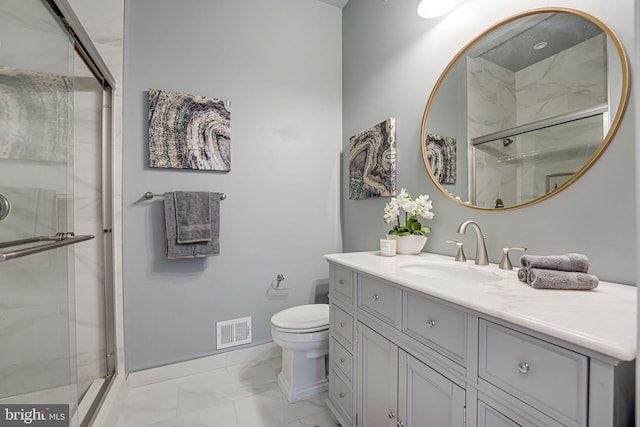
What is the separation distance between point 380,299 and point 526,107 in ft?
3.24

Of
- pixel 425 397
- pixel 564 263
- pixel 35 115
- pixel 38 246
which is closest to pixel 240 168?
pixel 35 115

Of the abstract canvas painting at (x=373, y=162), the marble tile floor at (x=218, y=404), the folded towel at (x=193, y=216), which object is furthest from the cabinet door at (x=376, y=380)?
the folded towel at (x=193, y=216)

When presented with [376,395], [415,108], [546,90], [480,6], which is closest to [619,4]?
[546,90]

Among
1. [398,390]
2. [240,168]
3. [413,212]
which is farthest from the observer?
[240,168]

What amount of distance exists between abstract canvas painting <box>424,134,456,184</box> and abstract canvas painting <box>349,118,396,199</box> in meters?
0.28

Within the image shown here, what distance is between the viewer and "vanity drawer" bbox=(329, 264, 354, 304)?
129 cm

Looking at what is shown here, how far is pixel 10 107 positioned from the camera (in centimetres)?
101

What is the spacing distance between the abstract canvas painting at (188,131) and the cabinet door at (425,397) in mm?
1636

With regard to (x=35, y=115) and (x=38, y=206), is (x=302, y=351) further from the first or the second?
(x=35, y=115)

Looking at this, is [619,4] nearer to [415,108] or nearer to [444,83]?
[444,83]

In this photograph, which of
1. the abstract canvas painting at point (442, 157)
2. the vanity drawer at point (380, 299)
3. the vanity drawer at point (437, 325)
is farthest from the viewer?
the abstract canvas painting at point (442, 157)

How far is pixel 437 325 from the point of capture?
823mm

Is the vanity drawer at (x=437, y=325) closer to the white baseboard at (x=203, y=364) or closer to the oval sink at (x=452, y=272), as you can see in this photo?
the oval sink at (x=452, y=272)

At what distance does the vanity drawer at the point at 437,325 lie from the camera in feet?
2.47
